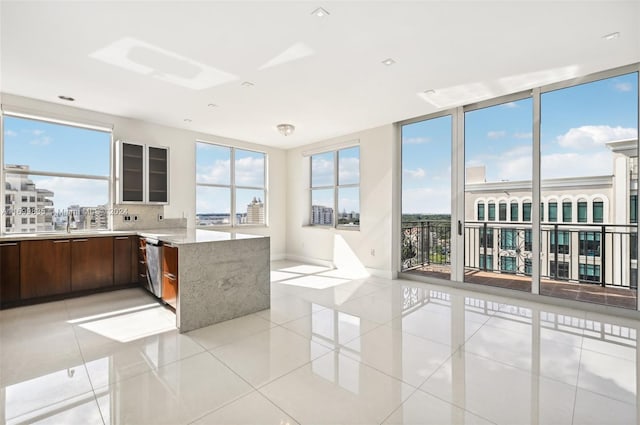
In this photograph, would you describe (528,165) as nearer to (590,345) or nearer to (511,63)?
(511,63)

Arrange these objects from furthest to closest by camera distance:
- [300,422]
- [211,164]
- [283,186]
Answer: [283,186], [211,164], [300,422]

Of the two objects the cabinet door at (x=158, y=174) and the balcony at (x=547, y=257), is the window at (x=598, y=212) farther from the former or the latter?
the cabinet door at (x=158, y=174)

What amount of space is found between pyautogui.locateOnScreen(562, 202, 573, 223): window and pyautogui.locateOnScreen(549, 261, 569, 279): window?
0.71m

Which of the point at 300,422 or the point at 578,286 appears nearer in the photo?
the point at 300,422

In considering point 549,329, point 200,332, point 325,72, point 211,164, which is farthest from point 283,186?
point 549,329

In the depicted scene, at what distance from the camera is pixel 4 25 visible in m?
2.39

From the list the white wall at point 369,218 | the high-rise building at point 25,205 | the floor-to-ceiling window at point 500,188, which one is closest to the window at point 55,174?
the high-rise building at point 25,205

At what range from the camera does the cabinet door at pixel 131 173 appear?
4504 millimetres

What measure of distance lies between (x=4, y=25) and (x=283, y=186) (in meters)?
5.11

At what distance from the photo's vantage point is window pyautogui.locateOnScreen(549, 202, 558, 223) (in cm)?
423

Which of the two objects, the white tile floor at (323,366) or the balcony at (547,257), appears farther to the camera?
the balcony at (547,257)

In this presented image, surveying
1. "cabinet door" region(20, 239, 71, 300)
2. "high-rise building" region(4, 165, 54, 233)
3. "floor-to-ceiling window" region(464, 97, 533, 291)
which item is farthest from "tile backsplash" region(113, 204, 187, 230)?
"floor-to-ceiling window" region(464, 97, 533, 291)

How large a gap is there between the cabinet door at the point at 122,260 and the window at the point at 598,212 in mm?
6582

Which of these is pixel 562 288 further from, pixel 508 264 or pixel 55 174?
pixel 55 174
